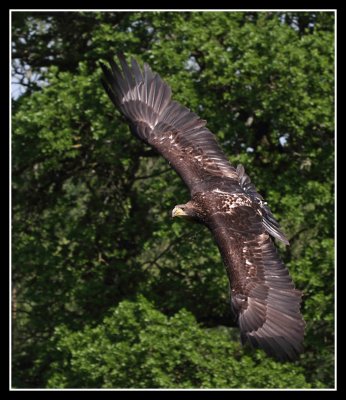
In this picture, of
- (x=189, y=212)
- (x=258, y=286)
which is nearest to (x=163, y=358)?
(x=189, y=212)

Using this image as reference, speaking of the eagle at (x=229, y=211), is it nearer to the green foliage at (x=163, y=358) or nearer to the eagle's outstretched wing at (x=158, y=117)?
the eagle's outstretched wing at (x=158, y=117)

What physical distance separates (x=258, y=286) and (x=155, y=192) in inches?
318

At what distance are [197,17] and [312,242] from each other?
4.08 meters

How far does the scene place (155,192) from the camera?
18797 millimetres

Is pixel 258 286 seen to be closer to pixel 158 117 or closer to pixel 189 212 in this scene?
pixel 189 212

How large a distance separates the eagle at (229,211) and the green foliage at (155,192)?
4586mm

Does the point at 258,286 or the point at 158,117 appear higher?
the point at 158,117

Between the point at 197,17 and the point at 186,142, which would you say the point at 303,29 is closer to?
the point at 197,17

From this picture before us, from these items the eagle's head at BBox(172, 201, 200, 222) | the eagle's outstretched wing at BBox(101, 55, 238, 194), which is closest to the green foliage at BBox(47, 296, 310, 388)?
the eagle's outstretched wing at BBox(101, 55, 238, 194)

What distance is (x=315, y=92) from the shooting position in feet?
58.3

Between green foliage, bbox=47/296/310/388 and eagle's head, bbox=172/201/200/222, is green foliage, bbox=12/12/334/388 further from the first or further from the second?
eagle's head, bbox=172/201/200/222

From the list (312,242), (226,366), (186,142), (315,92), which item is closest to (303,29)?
(315,92)

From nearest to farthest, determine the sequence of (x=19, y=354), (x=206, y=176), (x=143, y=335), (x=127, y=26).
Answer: (x=206, y=176), (x=143, y=335), (x=127, y=26), (x=19, y=354)

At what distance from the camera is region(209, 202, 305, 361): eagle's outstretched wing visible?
10.4 metres
